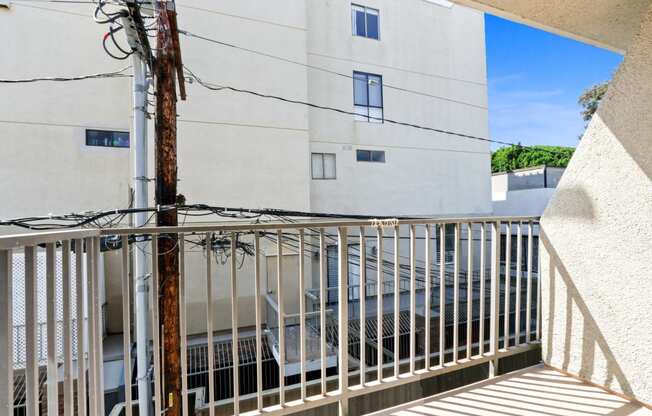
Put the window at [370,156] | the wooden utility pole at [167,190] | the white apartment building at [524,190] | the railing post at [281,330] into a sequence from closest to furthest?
1. the railing post at [281,330]
2. the wooden utility pole at [167,190]
3. the window at [370,156]
4. the white apartment building at [524,190]

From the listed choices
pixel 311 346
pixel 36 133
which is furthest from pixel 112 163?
pixel 311 346

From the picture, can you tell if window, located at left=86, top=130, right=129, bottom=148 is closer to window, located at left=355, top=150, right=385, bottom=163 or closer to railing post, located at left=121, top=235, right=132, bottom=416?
window, located at left=355, top=150, right=385, bottom=163

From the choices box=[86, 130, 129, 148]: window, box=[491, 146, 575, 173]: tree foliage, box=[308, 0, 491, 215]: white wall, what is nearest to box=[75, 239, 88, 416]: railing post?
box=[86, 130, 129, 148]: window

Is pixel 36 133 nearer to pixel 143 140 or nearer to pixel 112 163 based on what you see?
pixel 112 163

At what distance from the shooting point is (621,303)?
1807 millimetres

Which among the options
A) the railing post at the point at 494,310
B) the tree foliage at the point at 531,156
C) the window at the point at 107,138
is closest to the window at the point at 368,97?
the window at the point at 107,138

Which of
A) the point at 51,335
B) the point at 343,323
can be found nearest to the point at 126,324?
the point at 51,335

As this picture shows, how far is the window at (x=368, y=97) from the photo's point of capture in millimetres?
9023

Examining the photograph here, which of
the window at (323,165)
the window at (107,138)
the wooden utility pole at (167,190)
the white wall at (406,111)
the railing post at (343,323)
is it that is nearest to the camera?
the railing post at (343,323)

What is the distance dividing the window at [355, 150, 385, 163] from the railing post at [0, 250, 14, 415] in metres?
8.45

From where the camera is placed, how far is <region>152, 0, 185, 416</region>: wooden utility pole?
288 centimetres

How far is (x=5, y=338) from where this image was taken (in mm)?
678

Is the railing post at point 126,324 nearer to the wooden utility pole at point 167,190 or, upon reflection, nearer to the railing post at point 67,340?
the railing post at point 67,340

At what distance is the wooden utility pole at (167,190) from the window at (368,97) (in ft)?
20.0
